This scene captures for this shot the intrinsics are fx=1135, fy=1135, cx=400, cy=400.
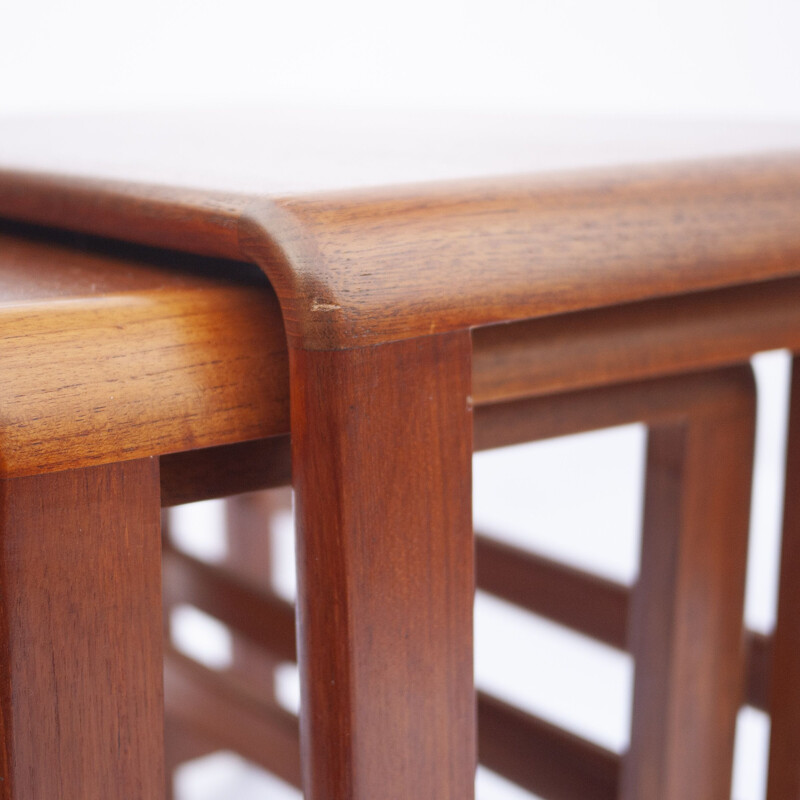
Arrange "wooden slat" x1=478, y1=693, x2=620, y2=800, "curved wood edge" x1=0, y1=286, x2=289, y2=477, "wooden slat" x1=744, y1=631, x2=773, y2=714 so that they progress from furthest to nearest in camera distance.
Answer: "wooden slat" x1=744, y1=631, x2=773, y2=714 < "wooden slat" x1=478, y1=693, x2=620, y2=800 < "curved wood edge" x1=0, y1=286, x2=289, y2=477

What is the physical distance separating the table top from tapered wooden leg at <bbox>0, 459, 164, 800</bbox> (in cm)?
8

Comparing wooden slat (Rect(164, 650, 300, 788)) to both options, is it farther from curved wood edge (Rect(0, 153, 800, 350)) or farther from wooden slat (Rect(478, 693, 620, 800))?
curved wood edge (Rect(0, 153, 800, 350))

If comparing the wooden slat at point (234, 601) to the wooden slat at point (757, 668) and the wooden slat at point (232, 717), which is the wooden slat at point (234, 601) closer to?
the wooden slat at point (232, 717)

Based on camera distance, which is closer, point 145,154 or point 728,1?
point 145,154

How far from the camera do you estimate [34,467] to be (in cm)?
32

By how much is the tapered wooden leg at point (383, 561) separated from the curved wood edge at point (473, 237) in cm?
1

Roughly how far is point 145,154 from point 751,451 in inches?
12.1

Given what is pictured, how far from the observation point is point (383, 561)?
351 mm

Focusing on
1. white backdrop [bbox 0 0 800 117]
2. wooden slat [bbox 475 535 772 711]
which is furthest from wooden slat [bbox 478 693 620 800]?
white backdrop [bbox 0 0 800 117]

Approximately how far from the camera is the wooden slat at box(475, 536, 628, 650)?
2.98ft

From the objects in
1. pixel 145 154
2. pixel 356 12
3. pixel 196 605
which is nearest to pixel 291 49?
pixel 356 12

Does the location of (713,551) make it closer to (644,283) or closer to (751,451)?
(751,451)

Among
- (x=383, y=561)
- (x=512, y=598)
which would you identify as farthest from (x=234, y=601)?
(x=383, y=561)

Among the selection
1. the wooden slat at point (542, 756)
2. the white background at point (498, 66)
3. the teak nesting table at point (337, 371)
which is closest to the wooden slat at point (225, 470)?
the teak nesting table at point (337, 371)
